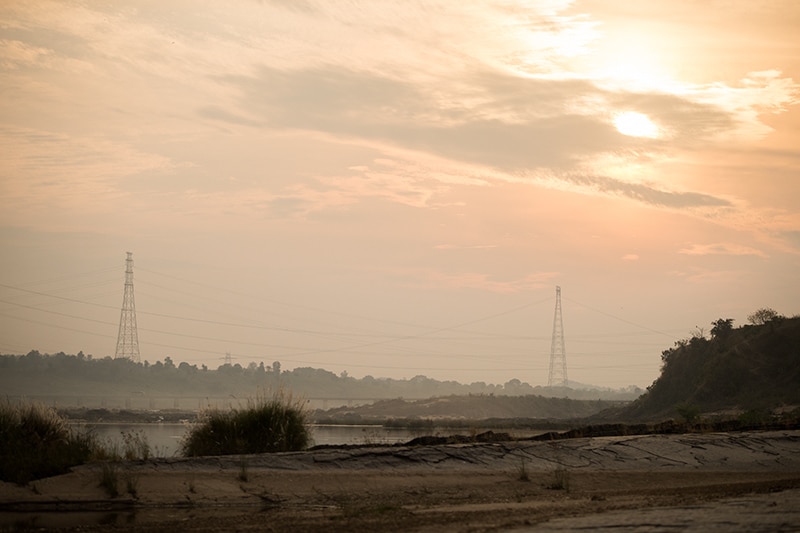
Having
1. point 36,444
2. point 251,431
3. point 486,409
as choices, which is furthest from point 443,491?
point 486,409

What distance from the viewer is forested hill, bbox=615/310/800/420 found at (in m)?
67.4

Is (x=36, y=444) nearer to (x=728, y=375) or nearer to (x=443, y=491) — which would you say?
(x=443, y=491)

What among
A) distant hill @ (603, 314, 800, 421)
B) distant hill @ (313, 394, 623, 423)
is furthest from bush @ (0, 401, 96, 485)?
distant hill @ (313, 394, 623, 423)

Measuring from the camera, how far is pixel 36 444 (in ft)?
73.4

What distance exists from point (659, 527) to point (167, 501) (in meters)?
10.1

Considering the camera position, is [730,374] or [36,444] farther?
[730,374]

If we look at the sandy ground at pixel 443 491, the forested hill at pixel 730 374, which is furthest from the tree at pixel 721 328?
the sandy ground at pixel 443 491

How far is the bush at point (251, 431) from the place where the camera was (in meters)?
24.6

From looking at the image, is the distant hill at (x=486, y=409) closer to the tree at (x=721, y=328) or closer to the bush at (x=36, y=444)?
the tree at (x=721, y=328)

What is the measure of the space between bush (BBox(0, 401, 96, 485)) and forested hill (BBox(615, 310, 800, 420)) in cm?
4596

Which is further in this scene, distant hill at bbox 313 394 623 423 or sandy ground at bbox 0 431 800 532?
distant hill at bbox 313 394 623 423

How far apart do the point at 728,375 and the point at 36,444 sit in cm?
6380

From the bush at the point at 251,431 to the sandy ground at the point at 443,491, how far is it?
243 cm

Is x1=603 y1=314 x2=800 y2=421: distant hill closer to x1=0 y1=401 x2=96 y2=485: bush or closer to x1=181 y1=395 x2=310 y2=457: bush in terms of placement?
x1=181 y1=395 x2=310 y2=457: bush
